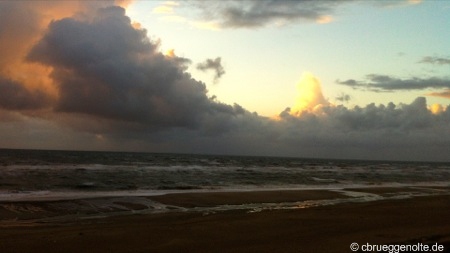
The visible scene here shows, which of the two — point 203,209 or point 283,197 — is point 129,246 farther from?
point 283,197

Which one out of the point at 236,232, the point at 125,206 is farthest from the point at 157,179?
the point at 236,232

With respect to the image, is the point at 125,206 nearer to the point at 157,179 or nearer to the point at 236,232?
the point at 236,232

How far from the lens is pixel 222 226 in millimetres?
12641

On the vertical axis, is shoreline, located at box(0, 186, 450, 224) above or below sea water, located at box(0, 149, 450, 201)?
above

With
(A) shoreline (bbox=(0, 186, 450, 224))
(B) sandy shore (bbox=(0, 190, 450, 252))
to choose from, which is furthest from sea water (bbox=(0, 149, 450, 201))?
(B) sandy shore (bbox=(0, 190, 450, 252))

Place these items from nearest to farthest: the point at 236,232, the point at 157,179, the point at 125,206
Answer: the point at 236,232 < the point at 125,206 < the point at 157,179

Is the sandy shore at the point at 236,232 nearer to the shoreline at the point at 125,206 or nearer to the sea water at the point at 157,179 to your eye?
the shoreline at the point at 125,206

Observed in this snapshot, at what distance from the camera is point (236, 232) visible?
38.1 feet

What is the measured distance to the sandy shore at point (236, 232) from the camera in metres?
9.82

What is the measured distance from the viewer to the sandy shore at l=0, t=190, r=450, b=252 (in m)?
9.82

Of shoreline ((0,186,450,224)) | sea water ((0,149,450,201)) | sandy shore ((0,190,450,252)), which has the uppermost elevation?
sandy shore ((0,190,450,252))

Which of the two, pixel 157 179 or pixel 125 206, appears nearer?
pixel 125 206

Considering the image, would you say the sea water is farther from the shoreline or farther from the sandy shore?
the sandy shore

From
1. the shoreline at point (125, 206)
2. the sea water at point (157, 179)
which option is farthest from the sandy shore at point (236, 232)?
the sea water at point (157, 179)
